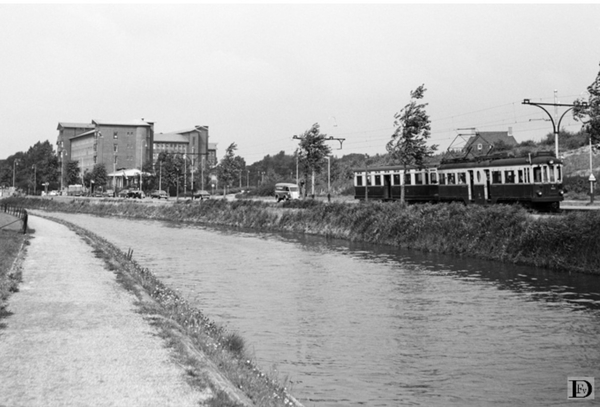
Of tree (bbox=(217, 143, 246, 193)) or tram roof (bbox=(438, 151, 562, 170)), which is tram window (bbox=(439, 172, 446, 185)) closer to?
tram roof (bbox=(438, 151, 562, 170))

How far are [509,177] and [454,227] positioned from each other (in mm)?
7764

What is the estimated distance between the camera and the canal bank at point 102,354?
7.94 m

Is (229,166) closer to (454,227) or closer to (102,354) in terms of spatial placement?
(454,227)

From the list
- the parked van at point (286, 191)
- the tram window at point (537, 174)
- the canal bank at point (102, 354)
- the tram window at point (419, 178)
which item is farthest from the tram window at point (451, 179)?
the parked van at point (286, 191)

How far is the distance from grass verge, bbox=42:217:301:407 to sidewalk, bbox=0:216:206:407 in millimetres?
239

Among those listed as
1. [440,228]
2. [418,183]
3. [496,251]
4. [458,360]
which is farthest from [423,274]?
[418,183]

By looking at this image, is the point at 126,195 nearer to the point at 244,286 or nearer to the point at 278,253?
the point at 278,253

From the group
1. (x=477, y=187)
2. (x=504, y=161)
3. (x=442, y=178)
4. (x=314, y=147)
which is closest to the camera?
(x=504, y=161)

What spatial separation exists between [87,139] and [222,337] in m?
179

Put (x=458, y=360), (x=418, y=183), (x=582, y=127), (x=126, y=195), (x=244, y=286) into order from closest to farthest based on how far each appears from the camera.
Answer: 1. (x=458, y=360)
2. (x=244, y=286)
3. (x=582, y=127)
4. (x=418, y=183)
5. (x=126, y=195)

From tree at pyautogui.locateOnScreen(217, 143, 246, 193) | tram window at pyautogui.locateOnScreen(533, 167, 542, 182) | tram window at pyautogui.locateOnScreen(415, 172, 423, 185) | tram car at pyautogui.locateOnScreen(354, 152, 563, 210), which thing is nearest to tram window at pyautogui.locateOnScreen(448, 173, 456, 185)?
tram car at pyautogui.locateOnScreen(354, 152, 563, 210)

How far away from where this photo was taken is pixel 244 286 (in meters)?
22.3

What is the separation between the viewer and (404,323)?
1617 centimetres

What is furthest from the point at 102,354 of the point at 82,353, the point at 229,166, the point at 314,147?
the point at 229,166
